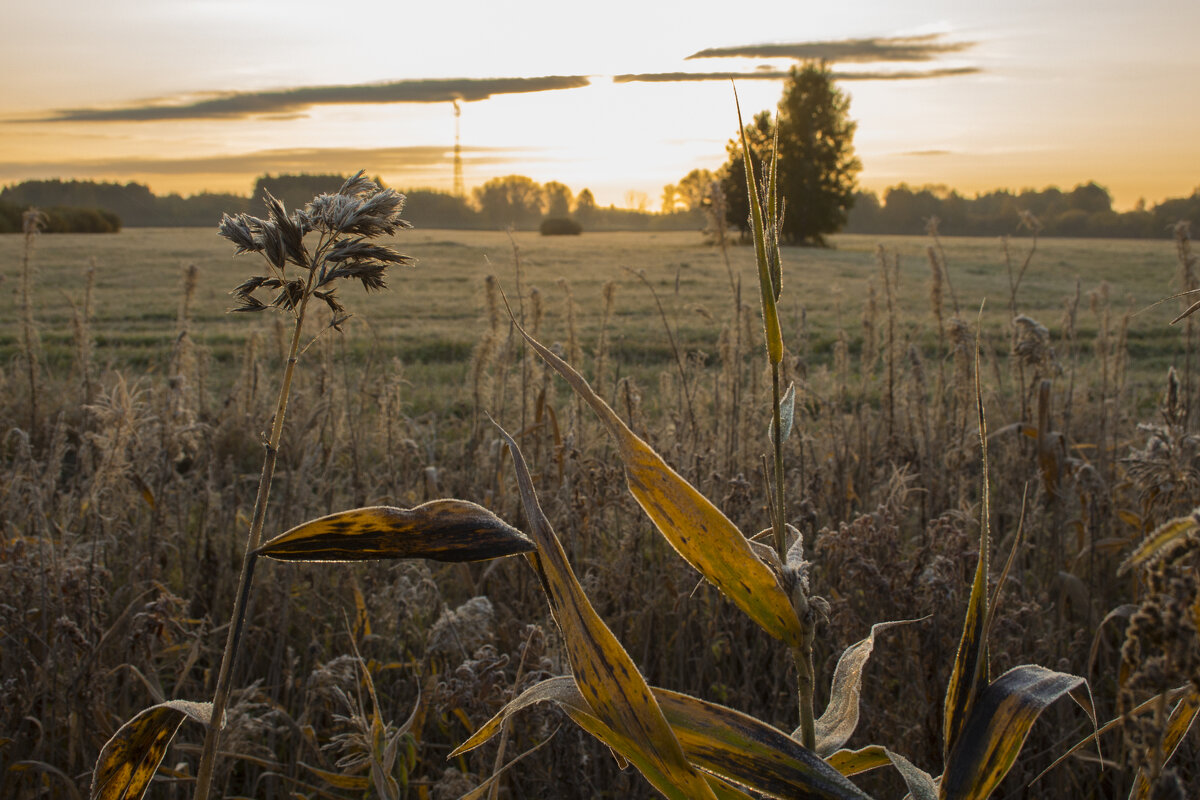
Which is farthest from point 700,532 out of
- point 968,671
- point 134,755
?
point 134,755

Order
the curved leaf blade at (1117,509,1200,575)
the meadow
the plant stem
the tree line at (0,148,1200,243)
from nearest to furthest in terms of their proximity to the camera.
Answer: the curved leaf blade at (1117,509,1200,575), the plant stem, the meadow, the tree line at (0,148,1200,243)

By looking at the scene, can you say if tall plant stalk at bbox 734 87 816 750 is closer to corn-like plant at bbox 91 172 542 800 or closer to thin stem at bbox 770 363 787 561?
thin stem at bbox 770 363 787 561

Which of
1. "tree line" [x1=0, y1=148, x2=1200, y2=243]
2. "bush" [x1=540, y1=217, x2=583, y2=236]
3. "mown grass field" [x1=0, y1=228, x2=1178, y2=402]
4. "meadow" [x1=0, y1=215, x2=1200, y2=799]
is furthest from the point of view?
"bush" [x1=540, y1=217, x2=583, y2=236]

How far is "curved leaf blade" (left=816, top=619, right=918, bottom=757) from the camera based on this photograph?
848 mm

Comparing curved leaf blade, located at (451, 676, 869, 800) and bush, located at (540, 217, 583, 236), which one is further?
bush, located at (540, 217, 583, 236)

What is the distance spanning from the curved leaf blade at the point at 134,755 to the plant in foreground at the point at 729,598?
0.19m

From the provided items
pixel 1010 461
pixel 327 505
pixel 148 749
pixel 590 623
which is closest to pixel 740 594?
pixel 590 623

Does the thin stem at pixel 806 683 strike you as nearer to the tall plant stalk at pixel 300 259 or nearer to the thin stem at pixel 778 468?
the thin stem at pixel 778 468

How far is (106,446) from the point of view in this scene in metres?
2.54

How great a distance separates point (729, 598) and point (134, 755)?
2.28 ft

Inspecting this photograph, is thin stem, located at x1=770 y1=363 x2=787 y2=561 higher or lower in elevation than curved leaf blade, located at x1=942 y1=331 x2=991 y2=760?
higher

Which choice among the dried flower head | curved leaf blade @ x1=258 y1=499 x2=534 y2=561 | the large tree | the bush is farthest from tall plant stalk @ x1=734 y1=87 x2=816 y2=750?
the bush

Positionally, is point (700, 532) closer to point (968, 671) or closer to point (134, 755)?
point (968, 671)

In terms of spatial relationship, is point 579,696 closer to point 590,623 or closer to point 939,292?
point 590,623
